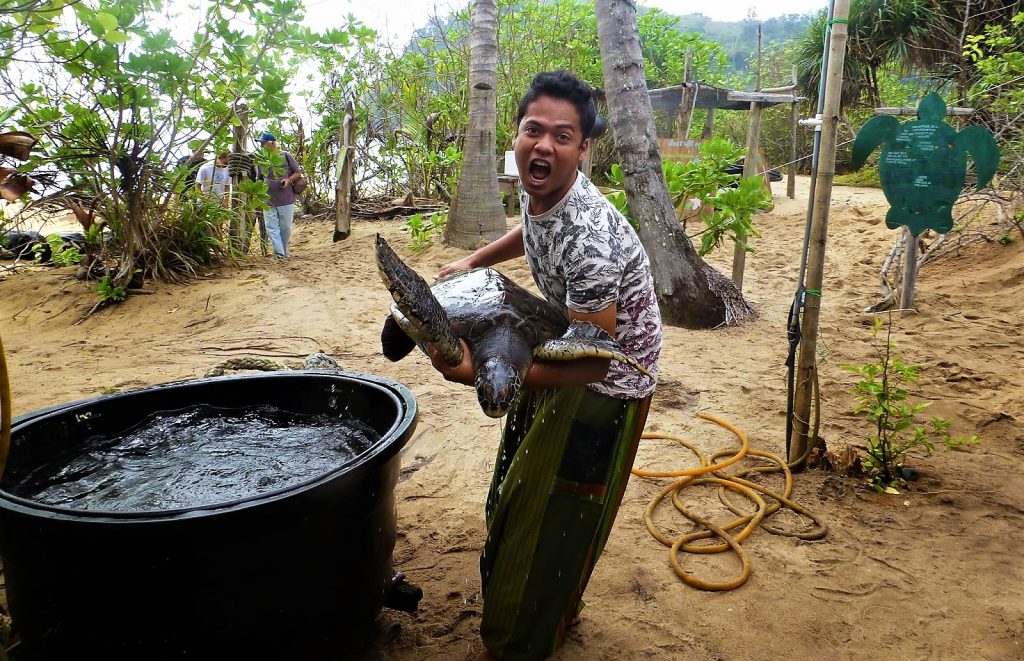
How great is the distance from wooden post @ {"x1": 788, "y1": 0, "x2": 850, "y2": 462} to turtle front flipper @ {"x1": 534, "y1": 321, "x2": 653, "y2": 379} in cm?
181

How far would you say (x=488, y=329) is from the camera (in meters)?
1.55

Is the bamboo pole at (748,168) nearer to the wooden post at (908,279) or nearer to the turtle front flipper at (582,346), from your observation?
the wooden post at (908,279)

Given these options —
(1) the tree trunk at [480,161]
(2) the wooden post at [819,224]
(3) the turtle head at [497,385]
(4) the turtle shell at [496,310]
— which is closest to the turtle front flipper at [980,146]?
(2) the wooden post at [819,224]

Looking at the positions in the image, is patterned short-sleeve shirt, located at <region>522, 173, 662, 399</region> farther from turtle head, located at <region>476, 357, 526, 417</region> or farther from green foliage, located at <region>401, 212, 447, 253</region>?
green foliage, located at <region>401, 212, 447, 253</region>

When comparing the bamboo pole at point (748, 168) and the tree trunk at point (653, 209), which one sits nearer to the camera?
the tree trunk at point (653, 209)

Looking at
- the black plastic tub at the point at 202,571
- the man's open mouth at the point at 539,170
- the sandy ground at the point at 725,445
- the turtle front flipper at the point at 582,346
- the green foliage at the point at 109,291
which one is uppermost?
the man's open mouth at the point at 539,170

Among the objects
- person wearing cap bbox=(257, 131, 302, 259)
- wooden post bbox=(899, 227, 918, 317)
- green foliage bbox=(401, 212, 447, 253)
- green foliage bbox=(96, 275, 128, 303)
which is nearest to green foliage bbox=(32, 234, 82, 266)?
green foliage bbox=(96, 275, 128, 303)

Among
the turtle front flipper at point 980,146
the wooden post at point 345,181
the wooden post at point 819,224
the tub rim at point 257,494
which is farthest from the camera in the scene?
the wooden post at point 345,181

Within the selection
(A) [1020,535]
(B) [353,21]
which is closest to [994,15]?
(B) [353,21]

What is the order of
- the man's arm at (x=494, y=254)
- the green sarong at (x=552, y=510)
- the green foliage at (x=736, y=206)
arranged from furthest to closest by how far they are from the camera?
the green foliage at (x=736, y=206), the man's arm at (x=494, y=254), the green sarong at (x=552, y=510)

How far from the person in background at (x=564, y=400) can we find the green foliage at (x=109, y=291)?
5884mm

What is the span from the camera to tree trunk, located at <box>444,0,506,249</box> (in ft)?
24.2

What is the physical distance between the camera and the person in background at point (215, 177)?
287 inches

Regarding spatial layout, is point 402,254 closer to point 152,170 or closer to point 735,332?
point 152,170
